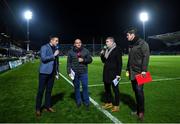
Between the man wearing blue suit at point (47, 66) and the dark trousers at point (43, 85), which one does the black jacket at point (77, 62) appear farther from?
the dark trousers at point (43, 85)

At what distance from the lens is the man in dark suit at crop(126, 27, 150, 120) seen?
Result: 235 inches

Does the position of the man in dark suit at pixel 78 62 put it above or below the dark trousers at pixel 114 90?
above

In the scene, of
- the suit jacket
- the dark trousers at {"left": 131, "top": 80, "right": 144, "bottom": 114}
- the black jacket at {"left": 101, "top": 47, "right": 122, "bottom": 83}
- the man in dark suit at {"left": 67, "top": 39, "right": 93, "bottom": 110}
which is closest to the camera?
the dark trousers at {"left": 131, "top": 80, "right": 144, "bottom": 114}

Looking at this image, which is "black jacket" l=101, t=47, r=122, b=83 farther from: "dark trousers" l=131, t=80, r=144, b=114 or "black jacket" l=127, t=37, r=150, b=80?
"dark trousers" l=131, t=80, r=144, b=114

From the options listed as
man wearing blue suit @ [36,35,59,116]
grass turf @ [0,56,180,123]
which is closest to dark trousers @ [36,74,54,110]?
man wearing blue suit @ [36,35,59,116]

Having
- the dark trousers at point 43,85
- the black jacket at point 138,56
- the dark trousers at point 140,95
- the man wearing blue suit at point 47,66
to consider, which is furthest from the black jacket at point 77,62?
the dark trousers at point 140,95

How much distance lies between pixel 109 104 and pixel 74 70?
1.46 metres

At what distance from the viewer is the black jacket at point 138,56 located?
595 centimetres

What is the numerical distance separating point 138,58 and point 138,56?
0.05 metres

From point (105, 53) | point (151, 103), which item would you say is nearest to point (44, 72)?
point (105, 53)

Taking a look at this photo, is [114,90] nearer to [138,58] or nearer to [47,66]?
[138,58]

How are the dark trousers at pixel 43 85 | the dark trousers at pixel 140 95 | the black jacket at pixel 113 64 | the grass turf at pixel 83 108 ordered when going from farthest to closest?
the black jacket at pixel 113 64 → the dark trousers at pixel 43 85 → the grass turf at pixel 83 108 → the dark trousers at pixel 140 95

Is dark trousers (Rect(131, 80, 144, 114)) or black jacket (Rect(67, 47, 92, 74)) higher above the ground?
black jacket (Rect(67, 47, 92, 74))

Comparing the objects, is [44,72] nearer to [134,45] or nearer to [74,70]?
[74,70]
